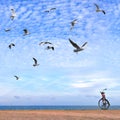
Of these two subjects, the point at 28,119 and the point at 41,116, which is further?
the point at 41,116

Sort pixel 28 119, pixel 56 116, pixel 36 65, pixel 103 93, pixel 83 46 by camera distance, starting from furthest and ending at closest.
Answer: pixel 103 93 → pixel 36 65 → pixel 56 116 → pixel 28 119 → pixel 83 46

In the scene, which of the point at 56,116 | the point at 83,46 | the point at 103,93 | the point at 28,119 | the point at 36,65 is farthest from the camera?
the point at 103,93

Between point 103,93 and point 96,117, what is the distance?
14.0 m

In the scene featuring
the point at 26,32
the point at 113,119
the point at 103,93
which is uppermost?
the point at 26,32

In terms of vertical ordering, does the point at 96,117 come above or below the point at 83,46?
below

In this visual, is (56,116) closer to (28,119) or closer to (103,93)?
(28,119)

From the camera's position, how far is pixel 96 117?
39438 mm

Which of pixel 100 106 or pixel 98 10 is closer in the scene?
pixel 98 10

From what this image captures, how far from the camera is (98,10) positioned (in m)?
40.3

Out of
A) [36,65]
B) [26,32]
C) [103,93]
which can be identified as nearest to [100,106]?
[103,93]

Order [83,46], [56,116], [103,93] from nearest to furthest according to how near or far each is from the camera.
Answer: [83,46], [56,116], [103,93]

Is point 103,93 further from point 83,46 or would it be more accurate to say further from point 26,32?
point 83,46

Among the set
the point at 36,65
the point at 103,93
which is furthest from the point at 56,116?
the point at 103,93

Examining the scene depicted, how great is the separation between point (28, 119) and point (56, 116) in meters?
3.75
